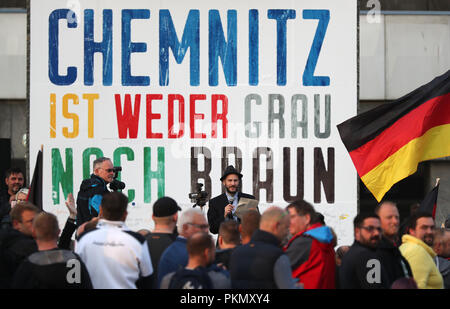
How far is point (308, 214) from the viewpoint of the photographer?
693cm

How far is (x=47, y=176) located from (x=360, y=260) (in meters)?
6.00

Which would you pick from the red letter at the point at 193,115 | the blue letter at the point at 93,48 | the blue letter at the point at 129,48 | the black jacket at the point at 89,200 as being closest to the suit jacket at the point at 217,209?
the red letter at the point at 193,115

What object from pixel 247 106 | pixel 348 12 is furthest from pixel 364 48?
pixel 247 106

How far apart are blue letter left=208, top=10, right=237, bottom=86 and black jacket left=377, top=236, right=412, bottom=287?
5.16 metres

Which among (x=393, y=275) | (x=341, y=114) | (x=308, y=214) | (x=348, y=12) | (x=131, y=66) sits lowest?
(x=393, y=275)

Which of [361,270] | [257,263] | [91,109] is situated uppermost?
[91,109]

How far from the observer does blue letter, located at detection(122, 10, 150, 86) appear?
11250 millimetres

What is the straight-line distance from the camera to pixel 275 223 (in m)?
6.28

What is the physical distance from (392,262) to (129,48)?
6.00 m

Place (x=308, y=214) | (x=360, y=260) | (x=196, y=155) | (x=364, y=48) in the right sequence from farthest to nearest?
1. (x=364, y=48)
2. (x=196, y=155)
3. (x=308, y=214)
4. (x=360, y=260)

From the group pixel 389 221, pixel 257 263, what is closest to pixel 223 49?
pixel 389 221

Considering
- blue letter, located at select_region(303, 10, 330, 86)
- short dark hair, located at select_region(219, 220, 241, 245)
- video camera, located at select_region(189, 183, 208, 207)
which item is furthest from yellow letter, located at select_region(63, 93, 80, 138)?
short dark hair, located at select_region(219, 220, 241, 245)

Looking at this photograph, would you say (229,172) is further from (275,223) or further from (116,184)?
(275,223)

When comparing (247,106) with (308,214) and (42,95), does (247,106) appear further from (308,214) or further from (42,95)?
(308,214)
